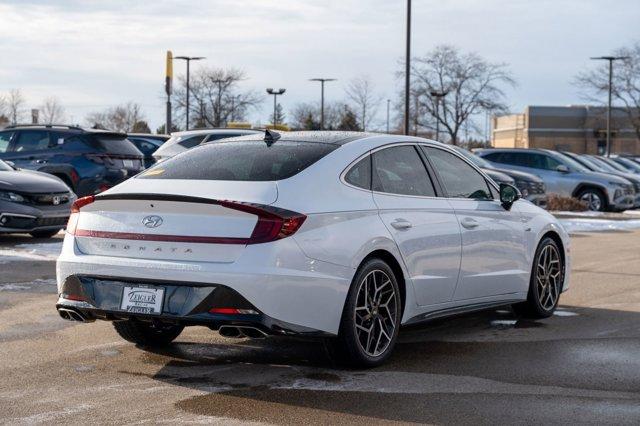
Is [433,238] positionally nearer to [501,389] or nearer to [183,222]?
[501,389]

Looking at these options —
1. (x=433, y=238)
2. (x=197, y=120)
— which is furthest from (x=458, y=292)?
(x=197, y=120)

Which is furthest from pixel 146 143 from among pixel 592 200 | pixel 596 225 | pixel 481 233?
pixel 481 233

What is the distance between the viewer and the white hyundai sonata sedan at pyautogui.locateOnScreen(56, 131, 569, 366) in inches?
245

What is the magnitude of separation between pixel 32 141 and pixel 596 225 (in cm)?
1101

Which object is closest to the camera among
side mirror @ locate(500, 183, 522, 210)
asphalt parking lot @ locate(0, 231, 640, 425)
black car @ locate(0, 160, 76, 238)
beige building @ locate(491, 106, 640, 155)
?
asphalt parking lot @ locate(0, 231, 640, 425)

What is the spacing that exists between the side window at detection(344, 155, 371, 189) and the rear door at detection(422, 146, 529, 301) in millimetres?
898

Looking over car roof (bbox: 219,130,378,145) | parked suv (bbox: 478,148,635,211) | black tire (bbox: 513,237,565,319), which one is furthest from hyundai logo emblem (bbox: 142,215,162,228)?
parked suv (bbox: 478,148,635,211)

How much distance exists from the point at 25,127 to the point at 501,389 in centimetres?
1489

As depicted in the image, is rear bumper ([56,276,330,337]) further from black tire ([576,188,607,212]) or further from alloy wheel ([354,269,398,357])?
black tire ([576,188,607,212])

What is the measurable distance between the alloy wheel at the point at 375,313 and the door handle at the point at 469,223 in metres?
1.12

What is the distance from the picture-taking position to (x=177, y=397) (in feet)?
19.8

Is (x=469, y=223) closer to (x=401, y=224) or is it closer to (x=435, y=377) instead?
(x=401, y=224)

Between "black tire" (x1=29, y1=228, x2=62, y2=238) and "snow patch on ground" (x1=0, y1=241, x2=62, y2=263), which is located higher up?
"black tire" (x1=29, y1=228, x2=62, y2=238)

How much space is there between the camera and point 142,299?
6.36 metres
